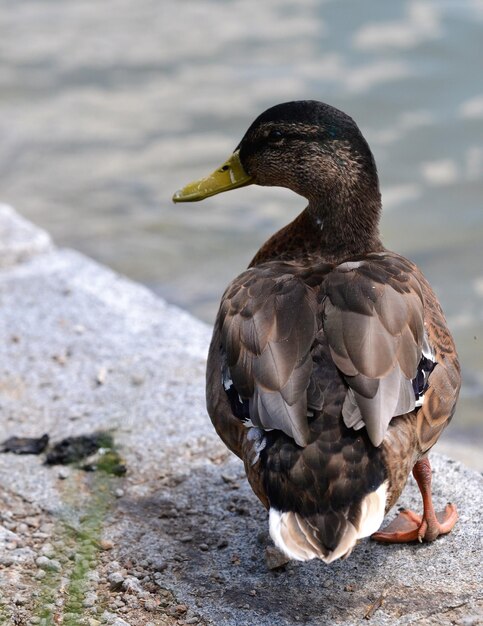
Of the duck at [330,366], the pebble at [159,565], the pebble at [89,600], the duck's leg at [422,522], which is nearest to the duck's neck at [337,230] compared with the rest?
the duck at [330,366]

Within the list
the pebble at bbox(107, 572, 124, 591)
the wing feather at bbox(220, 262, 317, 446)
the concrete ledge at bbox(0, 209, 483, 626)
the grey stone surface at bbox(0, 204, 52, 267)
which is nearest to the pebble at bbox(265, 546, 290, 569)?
the concrete ledge at bbox(0, 209, 483, 626)

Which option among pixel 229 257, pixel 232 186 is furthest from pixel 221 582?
pixel 229 257

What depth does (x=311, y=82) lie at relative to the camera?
9.21 metres

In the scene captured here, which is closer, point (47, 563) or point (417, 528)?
point (47, 563)

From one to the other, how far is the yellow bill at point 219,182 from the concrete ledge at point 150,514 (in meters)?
0.97

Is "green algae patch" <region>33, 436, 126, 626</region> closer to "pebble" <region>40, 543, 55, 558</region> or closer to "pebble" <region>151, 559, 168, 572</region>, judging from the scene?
"pebble" <region>40, 543, 55, 558</region>

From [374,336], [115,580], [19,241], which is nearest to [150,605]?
[115,580]

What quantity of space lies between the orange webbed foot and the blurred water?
223cm

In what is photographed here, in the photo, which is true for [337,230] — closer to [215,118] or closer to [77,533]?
[77,533]

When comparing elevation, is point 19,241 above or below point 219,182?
below

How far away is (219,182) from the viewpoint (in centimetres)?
450

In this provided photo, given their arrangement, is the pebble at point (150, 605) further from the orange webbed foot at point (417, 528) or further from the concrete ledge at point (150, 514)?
the orange webbed foot at point (417, 528)

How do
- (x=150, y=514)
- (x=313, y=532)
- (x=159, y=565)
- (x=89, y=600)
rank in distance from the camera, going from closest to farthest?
(x=313, y=532), (x=89, y=600), (x=159, y=565), (x=150, y=514)

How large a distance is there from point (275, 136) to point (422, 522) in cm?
156
